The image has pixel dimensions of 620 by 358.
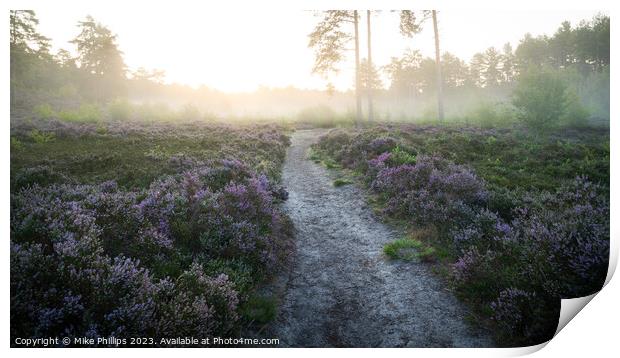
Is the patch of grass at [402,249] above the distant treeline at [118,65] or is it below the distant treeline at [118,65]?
below

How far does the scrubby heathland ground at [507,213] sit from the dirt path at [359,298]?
0.39m

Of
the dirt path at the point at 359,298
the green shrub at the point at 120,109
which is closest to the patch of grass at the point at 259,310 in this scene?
the dirt path at the point at 359,298

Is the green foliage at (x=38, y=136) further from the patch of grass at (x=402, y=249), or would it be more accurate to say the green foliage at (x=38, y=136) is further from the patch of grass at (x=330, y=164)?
the patch of grass at (x=330, y=164)

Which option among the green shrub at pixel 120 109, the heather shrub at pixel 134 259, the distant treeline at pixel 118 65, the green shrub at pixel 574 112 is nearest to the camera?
the heather shrub at pixel 134 259

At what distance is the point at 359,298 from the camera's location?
506cm

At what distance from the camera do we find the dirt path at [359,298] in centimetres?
436

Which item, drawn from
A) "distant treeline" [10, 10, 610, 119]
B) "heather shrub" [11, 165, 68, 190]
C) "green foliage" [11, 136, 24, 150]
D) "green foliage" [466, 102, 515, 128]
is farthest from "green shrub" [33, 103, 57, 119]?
"green foliage" [466, 102, 515, 128]

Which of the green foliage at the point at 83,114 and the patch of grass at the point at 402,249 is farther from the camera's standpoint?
the green foliage at the point at 83,114

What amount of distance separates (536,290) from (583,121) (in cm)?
504

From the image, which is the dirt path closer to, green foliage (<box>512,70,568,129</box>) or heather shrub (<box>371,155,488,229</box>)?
heather shrub (<box>371,155,488,229</box>)

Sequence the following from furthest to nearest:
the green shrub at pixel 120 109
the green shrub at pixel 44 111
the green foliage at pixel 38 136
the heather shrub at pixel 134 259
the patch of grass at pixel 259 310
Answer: the green shrub at pixel 120 109 → the green shrub at pixel 44 111 → the green foliage at pixel 38 136 → the patch of grass at pixel 259 310 → the heather shrub at pixel 134 259

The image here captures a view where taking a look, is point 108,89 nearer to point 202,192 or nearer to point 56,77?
point 56,77

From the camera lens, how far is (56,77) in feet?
24.4

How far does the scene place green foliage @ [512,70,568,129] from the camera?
30.9ft
